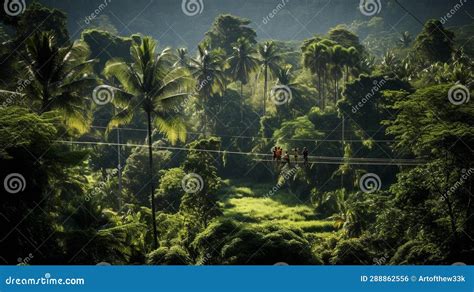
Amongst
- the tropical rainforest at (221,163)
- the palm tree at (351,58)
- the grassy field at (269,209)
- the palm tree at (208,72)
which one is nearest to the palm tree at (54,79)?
the tropical rainforest at (221,163)

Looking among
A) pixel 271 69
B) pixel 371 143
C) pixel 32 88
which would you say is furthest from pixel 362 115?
pixel 32 88

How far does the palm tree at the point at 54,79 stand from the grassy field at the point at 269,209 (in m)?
12.1

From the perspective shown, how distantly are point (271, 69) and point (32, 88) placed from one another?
29.9 metres

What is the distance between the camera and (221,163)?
44.6m

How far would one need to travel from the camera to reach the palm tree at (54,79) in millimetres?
21203

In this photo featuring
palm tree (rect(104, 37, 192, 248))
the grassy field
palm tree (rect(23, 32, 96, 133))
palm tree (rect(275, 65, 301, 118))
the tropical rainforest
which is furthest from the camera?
Result: palm tree (rect(275, 65, 301, 118))

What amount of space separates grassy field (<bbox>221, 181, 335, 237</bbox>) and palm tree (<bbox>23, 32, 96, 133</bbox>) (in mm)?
12131

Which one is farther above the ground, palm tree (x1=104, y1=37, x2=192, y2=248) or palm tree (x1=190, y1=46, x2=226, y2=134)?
palm tree (x1=190, y1=46, x2=226, y2=134)

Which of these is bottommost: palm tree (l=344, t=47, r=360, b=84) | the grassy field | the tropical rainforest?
the grassy field

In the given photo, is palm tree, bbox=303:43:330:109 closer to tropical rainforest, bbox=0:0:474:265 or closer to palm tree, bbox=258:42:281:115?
tropical rainforest, bbox=0:0:474:265

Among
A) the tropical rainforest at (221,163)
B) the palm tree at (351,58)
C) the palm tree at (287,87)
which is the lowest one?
the tropical rainforest at (221,163)

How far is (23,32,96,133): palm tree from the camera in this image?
2120 cm

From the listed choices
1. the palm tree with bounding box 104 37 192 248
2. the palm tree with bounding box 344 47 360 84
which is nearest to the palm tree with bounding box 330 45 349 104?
the palm tree with bounding box 344 47 360 84

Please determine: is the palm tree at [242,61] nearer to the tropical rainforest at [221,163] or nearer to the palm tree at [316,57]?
the tropical rainforest at [221,163]
